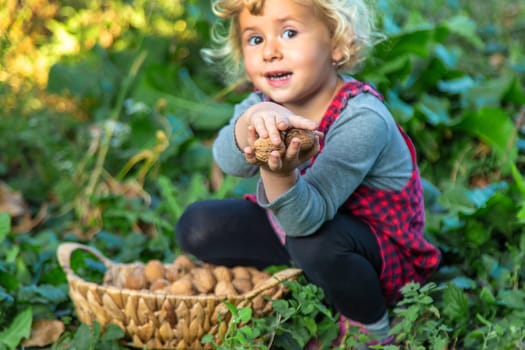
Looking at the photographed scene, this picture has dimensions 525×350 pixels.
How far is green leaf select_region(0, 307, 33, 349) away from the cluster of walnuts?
0.84 feet

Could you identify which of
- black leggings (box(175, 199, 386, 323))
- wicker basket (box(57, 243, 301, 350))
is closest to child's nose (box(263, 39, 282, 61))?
black leggings (box(175, 199, 386, 323))

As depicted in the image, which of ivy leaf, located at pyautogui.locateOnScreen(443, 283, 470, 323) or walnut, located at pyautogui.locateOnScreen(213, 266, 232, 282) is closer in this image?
ivy leaf, located at pyautogui.locateOnScreen(443, 283, 470, 323)

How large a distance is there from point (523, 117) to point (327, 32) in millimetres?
1372

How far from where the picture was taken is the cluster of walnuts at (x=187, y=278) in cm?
192

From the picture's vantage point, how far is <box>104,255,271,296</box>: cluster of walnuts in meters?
1.92

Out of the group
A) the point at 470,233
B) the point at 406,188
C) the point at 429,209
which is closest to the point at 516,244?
the point at 470,233

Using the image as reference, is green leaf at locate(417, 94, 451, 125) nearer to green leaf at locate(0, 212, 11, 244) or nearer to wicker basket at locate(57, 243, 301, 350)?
wicker basket at locate(57, 243, 301, 350)

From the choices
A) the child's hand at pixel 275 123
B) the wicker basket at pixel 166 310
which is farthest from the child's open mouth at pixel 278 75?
the wicker basket at pixel 166 310

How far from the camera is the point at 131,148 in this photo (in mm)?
2953

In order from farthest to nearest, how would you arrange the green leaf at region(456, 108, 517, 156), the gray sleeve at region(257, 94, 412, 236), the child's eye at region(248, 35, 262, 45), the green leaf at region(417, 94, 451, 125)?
the green leaf at region(417, 94, 451, 125)
the green leaf at region(456, 108, 517, 156)
the child's eye at region(248, 35, 262, 45)
the gray sleeve at region(257, 94, 412, 236)

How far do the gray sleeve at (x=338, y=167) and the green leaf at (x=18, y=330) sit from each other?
634mm

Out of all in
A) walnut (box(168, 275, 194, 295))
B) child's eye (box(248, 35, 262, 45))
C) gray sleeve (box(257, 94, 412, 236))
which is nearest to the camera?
gray sleeve (box(257, 94, 412, 236))

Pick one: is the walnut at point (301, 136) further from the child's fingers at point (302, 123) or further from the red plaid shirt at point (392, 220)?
the red plaid shirt at point (392, 220)

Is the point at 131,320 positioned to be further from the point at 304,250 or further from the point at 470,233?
the point at 470,233
